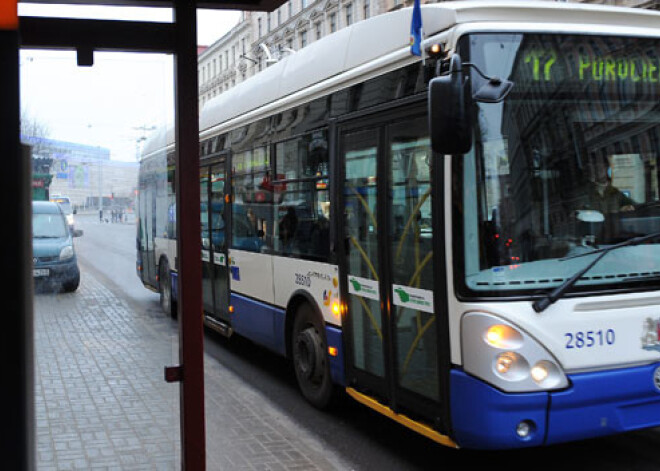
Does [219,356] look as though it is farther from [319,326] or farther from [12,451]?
[12,451]

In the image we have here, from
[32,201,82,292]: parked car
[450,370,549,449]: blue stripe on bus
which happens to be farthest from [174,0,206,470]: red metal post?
[450,370,549,449]: blue stripe on bus

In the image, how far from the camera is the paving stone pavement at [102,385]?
3.01 metres

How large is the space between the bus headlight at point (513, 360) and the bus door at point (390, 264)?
1.62ft

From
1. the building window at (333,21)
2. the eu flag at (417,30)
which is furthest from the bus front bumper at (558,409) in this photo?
the building window at (333,21)

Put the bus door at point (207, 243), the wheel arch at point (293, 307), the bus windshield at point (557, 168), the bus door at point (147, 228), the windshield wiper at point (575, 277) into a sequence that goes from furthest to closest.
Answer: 1. the bus door at point (207, 243)
2. the wheel arch at point (293, 307)
3. the bus windshield at point (557, 168)
4. the windshield wiper at point (575, 277)
5. the bus door at point (147, 228)

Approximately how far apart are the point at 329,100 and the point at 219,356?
416 cm

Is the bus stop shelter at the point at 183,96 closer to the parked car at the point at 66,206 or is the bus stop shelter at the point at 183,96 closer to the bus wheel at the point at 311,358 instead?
the parked car at the point at 66,206

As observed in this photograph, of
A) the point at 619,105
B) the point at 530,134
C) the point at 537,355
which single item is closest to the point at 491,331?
the point at 537,355

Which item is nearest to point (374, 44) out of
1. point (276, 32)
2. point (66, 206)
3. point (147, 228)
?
point (147, 228)

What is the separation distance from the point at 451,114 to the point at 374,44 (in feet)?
5.50

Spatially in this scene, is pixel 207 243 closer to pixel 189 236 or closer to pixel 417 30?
pixel 417 30

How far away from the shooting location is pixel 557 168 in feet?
14.3

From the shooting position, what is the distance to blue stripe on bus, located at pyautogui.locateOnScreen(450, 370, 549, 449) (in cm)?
408

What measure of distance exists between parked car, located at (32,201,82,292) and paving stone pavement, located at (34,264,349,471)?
61 millimetres
